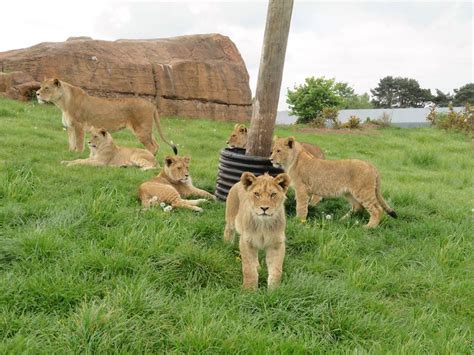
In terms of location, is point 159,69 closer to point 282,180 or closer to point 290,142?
point 290,142

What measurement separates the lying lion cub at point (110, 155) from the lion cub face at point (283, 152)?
294cm

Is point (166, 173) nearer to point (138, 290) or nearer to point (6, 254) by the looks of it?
point (6, 254)

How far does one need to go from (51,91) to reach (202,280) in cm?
748

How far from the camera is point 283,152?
6590 mm

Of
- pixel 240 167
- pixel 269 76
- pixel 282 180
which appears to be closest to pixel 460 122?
pixel 269 76

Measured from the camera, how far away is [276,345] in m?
3.17

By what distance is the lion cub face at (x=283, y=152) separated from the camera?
651 cm

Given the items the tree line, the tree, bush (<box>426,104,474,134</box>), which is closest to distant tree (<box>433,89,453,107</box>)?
the tree line

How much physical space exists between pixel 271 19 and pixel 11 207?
12.7ft

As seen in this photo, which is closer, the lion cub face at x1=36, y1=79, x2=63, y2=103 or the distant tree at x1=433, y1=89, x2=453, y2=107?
the lion cub face at x1=36, y1=79, x2=63, y2=103

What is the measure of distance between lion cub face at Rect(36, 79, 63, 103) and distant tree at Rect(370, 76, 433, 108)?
144 ft

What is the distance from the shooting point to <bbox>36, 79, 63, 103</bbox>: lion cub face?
10141 millimetres

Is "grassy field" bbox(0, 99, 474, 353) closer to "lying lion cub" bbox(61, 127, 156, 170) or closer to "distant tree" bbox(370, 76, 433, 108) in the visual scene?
"lying lion cub" bbox(61, 127, 156, 170)

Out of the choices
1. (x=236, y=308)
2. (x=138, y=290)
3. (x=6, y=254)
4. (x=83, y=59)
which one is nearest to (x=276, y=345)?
(x=236, y=308)
